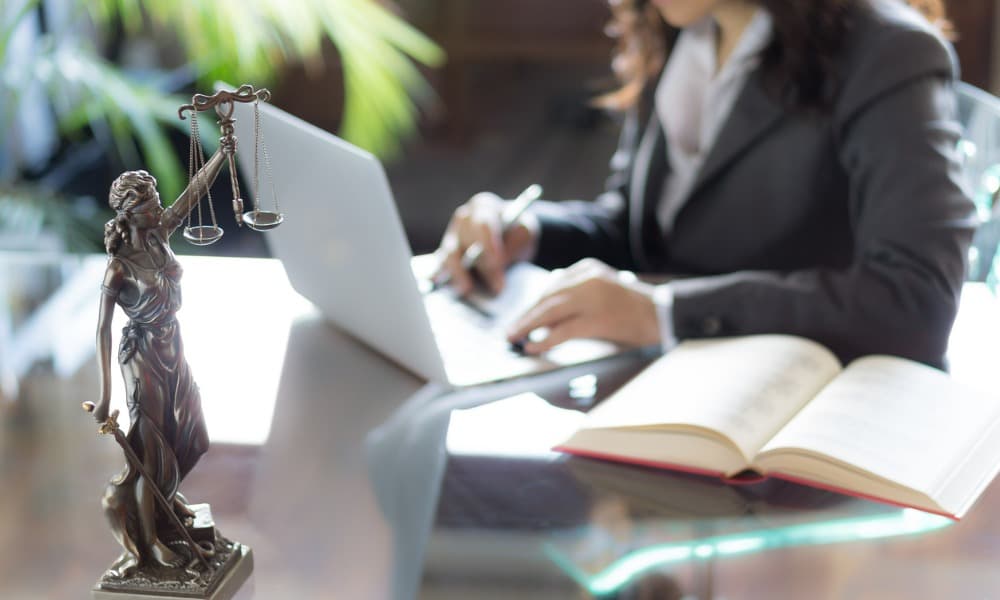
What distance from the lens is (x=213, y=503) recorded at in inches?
37.0

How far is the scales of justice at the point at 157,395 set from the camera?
71 cm

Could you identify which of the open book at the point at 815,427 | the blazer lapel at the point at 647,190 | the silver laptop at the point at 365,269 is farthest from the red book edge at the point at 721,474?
the blazer lapel at the point at 647,190

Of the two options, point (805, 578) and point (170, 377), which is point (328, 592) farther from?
point (805, 578)

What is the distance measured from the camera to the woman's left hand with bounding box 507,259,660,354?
4.01 ft

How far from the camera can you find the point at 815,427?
0.97 metres

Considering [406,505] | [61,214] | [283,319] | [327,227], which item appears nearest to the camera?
[406,505]

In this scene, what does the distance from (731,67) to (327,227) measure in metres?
0.68

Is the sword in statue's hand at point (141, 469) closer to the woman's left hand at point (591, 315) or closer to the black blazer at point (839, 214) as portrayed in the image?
the woman's left hand at point (591, 315)

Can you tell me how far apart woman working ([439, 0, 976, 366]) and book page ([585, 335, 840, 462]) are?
80mm

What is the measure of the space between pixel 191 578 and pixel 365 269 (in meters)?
0.42

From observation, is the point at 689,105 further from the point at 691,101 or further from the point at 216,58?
the point at 216,58

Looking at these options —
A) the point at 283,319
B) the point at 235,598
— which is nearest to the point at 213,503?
the point at 235,598

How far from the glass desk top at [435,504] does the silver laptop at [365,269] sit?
0.04m

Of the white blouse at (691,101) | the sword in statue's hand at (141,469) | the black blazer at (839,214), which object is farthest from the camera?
the white blouse at (691,101)
